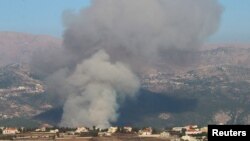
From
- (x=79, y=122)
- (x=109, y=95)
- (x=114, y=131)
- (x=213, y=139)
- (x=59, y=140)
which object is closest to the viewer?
(x=213, y=139)

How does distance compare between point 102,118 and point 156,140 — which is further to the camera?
point 102,118

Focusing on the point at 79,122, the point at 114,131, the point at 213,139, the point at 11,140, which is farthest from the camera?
the point at 79,122

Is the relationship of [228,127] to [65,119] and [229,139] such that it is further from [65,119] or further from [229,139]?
[65,119]

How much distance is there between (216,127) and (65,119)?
170 meters

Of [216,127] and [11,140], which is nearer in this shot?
[216,127]

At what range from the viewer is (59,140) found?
9588 centimetres

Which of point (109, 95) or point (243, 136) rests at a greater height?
point (109, 95)

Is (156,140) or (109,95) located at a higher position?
(109,95)

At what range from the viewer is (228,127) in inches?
1057

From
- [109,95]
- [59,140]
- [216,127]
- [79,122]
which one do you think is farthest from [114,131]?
[216,127]

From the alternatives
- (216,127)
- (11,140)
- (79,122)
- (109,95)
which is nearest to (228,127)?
(216,127)

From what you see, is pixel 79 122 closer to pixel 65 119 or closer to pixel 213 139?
pixel 65 119

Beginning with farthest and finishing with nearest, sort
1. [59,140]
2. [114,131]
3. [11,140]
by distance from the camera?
[114,131] → [59,140] → [11,140]

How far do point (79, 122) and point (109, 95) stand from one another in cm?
1571
